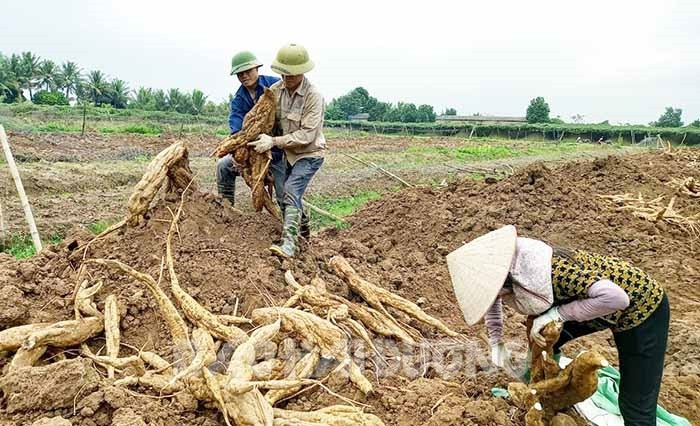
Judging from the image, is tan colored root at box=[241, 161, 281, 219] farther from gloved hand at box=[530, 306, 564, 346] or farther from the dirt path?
the dirt path

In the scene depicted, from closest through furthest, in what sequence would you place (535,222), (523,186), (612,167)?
(535,222), (523,186), (612,167)

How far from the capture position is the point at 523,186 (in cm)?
815

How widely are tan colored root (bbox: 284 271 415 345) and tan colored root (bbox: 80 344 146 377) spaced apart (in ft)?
2.95

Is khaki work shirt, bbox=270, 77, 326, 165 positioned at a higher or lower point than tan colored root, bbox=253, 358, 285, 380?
higher

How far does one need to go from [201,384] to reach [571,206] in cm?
640

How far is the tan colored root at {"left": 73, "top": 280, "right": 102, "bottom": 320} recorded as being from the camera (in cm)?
298

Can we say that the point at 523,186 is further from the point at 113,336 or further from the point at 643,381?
the point at 113,336

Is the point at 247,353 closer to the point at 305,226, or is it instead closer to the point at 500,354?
the point at 500,354

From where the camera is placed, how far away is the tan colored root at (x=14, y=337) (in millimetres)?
2605

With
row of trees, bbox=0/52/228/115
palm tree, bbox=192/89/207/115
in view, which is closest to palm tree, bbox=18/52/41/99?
row of trees, bbox=0/52/228/115

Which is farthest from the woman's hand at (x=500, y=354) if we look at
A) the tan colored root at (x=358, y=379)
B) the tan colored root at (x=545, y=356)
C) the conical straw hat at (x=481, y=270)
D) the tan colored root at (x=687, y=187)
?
the tan colored root at (x=687, y=187)

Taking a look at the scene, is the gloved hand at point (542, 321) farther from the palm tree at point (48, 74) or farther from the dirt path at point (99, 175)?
the palm tree at point (48, 74)

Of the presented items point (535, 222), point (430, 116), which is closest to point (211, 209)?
point (535, 222)

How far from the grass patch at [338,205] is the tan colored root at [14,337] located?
447cm
